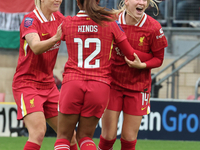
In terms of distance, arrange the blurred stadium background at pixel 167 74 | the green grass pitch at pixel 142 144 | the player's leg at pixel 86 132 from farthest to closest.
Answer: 1. the blurred stadium background at pixel 167 74
2. the green grass pitch at pixel 142 144
3. the player's leg at pixel 86 132

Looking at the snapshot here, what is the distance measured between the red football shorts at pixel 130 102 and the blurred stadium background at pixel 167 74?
2.82 metres

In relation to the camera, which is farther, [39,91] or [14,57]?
[14,57]

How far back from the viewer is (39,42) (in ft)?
10.8

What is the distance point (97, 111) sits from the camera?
3059 millimetres

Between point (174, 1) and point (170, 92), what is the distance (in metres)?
2.30

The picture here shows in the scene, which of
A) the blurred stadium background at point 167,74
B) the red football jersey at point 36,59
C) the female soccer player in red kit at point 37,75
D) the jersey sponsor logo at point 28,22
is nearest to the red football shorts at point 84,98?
the female soccer player in red kit at point 37,75

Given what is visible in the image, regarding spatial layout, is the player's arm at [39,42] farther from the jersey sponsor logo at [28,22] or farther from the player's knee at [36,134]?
the player's knee at [36,134]

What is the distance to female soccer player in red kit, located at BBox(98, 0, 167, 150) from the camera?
375 cm

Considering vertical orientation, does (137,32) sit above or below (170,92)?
above

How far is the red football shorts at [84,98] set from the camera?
3.01m

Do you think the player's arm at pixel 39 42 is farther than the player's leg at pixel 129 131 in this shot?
No

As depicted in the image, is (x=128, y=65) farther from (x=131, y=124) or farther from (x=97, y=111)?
(x=97, y=111)

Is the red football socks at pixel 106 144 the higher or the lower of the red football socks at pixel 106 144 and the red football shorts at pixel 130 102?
the lower

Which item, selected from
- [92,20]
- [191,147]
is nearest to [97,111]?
[92,20]
